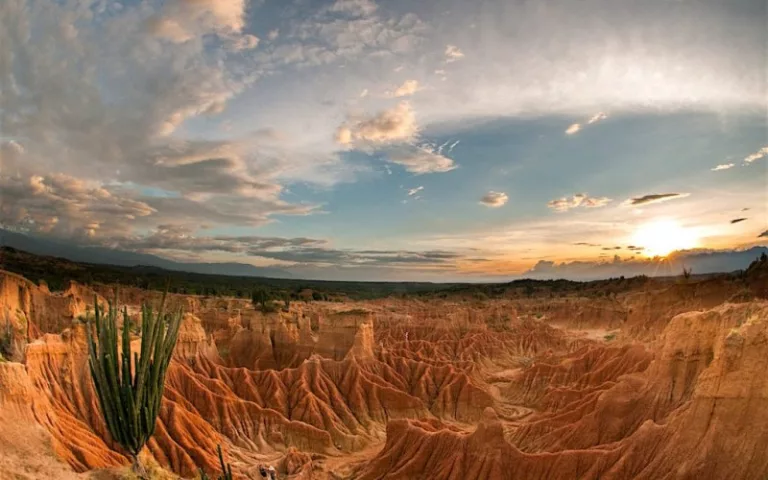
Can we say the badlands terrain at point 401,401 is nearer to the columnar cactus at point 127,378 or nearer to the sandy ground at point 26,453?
the sandy ground at point 26,453

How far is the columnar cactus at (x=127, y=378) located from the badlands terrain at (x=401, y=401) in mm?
2503

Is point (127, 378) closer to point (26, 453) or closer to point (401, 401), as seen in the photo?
point (26, 453)

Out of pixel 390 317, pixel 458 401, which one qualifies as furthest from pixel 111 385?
pixel 390 317

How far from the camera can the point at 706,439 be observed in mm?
23344

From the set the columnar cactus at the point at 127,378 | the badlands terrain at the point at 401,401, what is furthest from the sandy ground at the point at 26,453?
the columnar cactus at the point at 127,378

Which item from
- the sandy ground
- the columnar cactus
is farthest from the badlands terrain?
the columnar cactus

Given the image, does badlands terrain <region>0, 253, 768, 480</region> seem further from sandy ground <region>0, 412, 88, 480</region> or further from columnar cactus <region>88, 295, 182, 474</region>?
columnar cactus <region>88, 295, 182, 474</region>

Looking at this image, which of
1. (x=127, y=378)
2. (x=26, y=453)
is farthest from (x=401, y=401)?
(x=127, y=378)

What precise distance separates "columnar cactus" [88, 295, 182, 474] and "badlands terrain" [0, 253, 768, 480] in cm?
250

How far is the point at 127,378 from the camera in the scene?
15.5 meters

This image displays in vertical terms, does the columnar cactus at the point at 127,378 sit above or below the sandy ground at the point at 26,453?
above

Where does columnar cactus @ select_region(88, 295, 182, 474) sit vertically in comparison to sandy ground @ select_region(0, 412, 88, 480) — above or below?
above

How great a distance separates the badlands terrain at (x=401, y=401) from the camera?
22516 millimetres

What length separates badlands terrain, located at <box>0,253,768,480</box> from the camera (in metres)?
22.5
